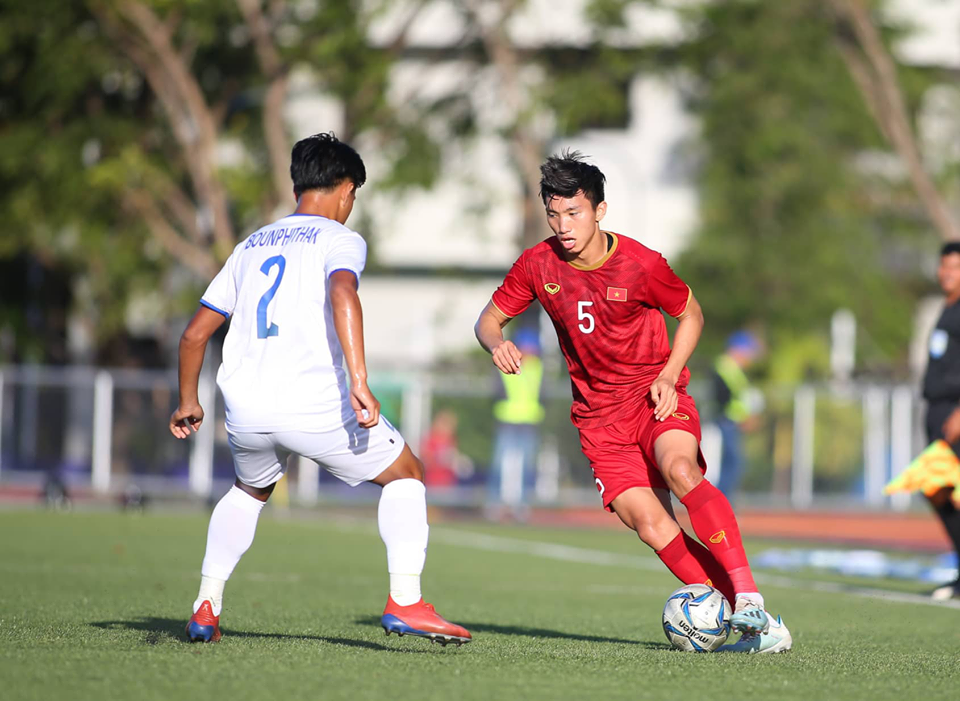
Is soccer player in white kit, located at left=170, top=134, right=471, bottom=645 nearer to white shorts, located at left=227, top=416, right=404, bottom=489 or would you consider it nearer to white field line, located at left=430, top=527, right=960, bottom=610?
white shorts, located at left=227, top=416, right=404, bottom=489

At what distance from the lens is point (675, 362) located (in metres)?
6.22

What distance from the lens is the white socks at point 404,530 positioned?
568cm

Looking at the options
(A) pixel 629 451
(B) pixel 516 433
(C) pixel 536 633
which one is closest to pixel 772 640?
(A) pixel 629 451

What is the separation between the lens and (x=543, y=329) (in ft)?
81.6

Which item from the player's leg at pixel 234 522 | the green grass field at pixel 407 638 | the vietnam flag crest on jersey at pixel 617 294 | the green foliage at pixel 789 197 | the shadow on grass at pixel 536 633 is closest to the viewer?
the green grass field at pixel 407 638

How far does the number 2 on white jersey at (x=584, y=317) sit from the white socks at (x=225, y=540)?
64.0 inches

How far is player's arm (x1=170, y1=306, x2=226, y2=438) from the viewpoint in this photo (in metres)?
5.86

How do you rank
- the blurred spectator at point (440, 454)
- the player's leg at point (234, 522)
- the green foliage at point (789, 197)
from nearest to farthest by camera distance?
the player's leg at point (234, 522), the blurred spectator at point (440, 454), the green foliage at point (789, 197)

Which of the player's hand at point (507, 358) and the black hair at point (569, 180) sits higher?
the black hair at point (569, 180)

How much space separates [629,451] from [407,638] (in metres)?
1.31

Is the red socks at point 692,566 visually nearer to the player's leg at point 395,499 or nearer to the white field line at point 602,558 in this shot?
the player's leg at point 395,499

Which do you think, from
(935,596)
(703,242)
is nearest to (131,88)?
→ (703,242)

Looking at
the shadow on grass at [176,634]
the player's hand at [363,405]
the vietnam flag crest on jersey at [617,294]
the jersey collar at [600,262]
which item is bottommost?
the shadow on grass at [176,634]

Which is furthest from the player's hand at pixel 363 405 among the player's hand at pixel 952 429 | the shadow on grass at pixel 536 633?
the player's hand at pixel 952 429
